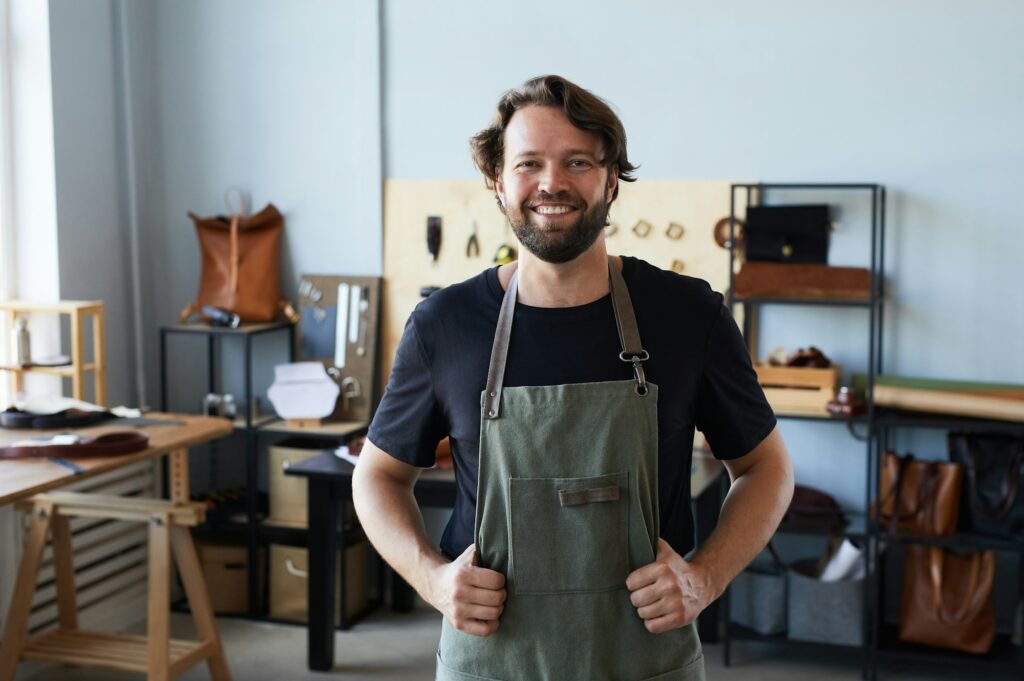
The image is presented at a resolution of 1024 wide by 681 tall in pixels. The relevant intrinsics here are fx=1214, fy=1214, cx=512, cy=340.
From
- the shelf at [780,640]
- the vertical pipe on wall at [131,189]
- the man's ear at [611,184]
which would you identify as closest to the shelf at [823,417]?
the shelf at [780,640]

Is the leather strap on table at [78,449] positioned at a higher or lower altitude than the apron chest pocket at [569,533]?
lower

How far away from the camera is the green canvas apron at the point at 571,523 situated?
5.98 feet

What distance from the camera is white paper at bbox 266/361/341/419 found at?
189 inches

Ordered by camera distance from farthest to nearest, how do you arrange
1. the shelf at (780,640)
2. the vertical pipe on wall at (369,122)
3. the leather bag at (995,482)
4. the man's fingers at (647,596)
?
the vertical pipe on wall at (369,122) < the shelf at (780,640) < the leather bag at (995,482) < the man's fingers at (647,596)

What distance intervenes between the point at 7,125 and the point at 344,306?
56.9 inches

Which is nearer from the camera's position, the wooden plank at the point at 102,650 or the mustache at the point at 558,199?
the mustache at the point at 558,199

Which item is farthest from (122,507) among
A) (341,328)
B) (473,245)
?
(473,245)

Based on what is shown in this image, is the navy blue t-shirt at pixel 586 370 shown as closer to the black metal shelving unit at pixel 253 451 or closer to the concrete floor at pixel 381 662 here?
the concrete floor at pixel 381 662

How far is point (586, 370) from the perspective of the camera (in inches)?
73.2

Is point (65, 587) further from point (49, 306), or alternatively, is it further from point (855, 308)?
point (855, 308)

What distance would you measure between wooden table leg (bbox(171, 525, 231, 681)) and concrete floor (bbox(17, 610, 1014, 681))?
0.19 m

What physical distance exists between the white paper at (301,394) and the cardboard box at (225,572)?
614 millimetres

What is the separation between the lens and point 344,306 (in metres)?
4.97

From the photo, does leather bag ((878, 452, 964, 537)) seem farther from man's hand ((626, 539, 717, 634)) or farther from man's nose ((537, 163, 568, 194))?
man's nose ((537, 163, 568, 194))
